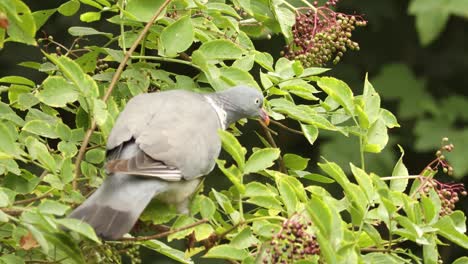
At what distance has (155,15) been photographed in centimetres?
192

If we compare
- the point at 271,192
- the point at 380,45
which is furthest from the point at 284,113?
the point at 380,45

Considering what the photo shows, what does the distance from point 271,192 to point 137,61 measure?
1.57ft

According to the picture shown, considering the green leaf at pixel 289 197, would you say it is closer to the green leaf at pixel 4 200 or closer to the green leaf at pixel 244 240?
the green leaf at pixel 244 240

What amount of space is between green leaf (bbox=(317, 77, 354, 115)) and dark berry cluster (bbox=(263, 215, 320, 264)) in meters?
0.35

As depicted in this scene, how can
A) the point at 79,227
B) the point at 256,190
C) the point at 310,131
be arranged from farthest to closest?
the point at 310,131, the point at 256,190, the point at 79,227

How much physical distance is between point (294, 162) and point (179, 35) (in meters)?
0.40

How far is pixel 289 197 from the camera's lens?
1.74m

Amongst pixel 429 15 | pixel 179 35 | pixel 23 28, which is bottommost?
pixel 429 15

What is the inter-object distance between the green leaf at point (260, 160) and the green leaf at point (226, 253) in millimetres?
152

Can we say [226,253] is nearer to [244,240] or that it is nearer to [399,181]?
[244,240]

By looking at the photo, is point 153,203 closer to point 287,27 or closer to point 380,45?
point 287,27

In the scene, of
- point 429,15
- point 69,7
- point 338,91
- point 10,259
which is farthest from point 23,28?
point 429,15

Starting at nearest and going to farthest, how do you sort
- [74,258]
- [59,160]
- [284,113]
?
1. [74,258]
2. [59,160]
3. [284,113]

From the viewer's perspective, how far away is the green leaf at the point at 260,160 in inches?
70.4
